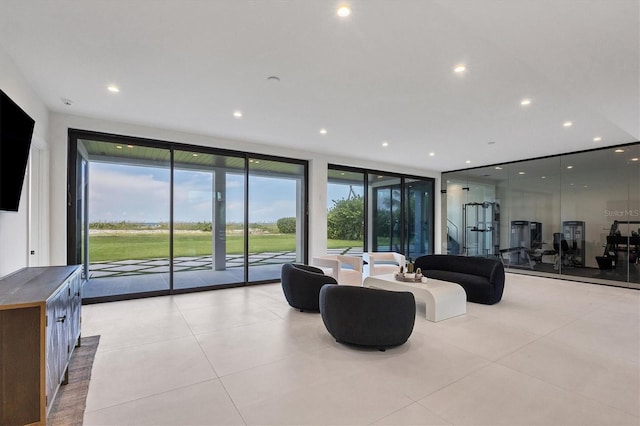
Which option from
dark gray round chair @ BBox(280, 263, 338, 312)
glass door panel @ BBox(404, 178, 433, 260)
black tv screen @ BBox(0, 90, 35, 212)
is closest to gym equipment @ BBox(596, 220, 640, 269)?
glass door panel @ BBox(404, 178, 433, 260)

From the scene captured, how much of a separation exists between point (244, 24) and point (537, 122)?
4956 millimetres

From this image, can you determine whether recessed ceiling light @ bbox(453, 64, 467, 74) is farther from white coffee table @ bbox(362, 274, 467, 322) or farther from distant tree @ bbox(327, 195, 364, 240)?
distant tree @ bbox(327, 195, 364, 240)

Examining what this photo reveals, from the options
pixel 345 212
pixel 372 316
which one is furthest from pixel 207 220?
pixel 372 316

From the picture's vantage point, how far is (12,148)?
293 cm

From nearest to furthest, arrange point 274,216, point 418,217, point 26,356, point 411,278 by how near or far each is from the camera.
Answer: point 26,356
point 411,278
point 274,216
point 418,217

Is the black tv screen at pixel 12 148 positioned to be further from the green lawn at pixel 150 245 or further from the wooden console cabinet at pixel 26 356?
the green lawn at pixel 150 245

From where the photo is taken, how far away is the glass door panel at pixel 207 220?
6168 mm

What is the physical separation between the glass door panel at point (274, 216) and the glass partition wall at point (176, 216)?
24 mm

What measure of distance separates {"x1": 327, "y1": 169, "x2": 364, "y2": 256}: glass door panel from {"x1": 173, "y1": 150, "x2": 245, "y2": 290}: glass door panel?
7.70 feet

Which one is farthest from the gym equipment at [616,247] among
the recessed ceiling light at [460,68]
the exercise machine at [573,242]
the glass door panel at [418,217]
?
the recessed ceiling light at [460,68]

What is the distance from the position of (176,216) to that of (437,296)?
4.84 metres

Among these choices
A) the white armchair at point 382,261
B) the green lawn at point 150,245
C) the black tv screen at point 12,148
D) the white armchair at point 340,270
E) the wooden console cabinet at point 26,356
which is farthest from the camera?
the white armchair at point 382,261

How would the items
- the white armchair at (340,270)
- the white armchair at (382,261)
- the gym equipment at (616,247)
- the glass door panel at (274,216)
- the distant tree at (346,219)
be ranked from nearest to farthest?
the white armchair at (340,270), the gym equipment at (616,247), the white armchair at (382,261), the glass door panel at (274,216), the distant tree at (346,219)

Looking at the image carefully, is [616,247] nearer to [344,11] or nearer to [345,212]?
[345,212]
